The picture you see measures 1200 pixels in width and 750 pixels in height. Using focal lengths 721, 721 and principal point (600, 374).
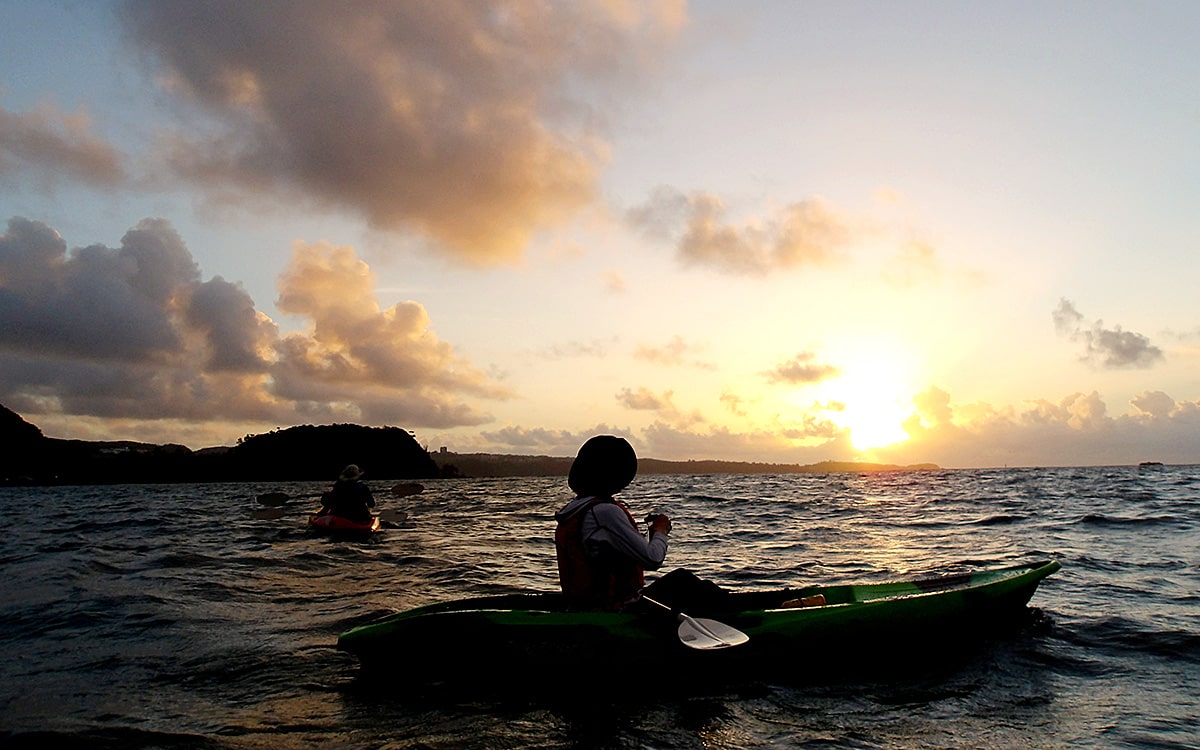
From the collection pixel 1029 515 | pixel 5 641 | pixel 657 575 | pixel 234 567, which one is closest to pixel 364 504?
pixel 234 567

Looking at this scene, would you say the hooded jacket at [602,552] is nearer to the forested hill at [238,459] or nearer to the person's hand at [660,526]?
the person's hand at [660,526]

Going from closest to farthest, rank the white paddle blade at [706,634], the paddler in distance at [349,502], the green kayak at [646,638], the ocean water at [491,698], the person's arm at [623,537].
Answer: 1. the ocean water at [491,698]
2. the white paddle blade at [706,634]
3. the person's arm at [623,537]
4. the green kayak at [646,638]
5. the paddler in distance at [349,502]

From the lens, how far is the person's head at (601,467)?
540cm

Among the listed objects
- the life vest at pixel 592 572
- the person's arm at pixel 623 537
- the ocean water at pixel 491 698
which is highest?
the person's arm at pixel 623 537

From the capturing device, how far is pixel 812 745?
4.44 meters

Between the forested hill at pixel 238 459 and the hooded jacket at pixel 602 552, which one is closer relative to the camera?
the hooded jacket at pixel 602 552

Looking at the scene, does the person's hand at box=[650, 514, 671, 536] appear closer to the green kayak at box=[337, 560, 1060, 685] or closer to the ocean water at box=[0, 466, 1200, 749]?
the green kayak at box=[337, 560, 1060, 685]

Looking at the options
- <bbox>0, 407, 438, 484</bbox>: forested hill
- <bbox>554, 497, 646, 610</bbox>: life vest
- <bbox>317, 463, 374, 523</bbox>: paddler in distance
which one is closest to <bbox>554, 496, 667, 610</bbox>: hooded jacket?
<bbox>554, 497, 646, 610</bbox>: life vest

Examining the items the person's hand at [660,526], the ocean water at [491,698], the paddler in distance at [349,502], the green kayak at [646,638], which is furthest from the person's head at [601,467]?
the paddler in distance at [349,502]

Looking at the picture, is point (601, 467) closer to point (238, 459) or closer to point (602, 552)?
point (602, 552)

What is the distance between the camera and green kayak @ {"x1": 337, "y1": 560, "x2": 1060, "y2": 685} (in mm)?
5469

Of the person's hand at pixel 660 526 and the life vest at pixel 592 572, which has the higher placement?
the person's hand at pixel 660 526

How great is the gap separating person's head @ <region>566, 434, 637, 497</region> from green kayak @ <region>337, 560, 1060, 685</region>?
99 cm

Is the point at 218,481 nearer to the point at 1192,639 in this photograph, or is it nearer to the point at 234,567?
the point at 234,567
